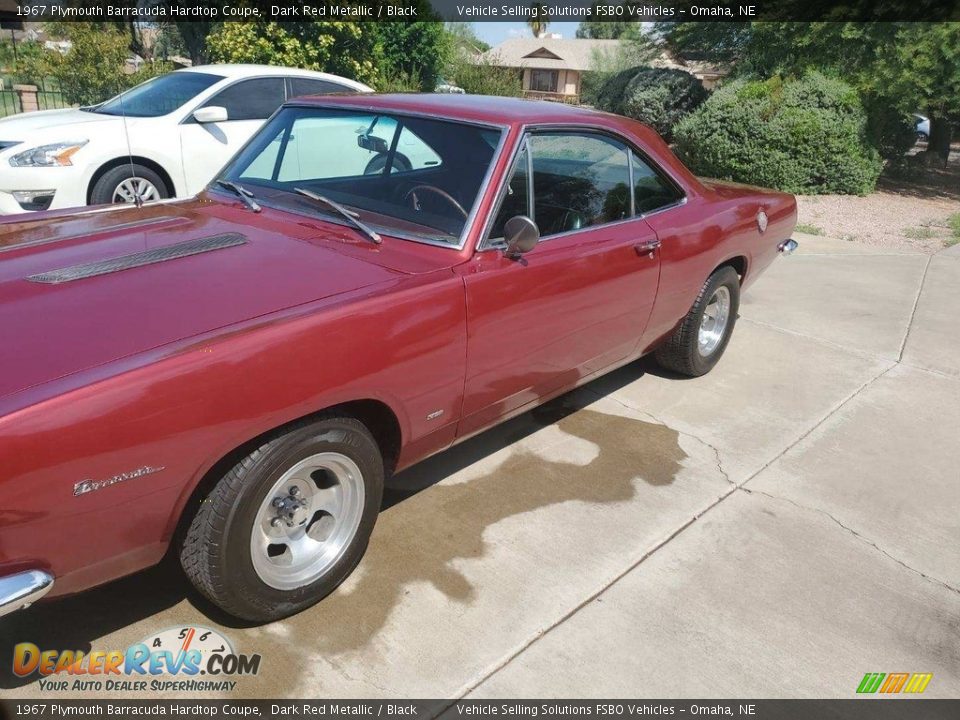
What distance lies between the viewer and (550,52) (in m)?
62.7

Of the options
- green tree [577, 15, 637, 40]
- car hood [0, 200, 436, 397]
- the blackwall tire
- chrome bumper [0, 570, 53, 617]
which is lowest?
chrome bumper [0, 570, 53, 617]

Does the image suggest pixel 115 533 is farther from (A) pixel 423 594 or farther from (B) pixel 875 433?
(B) pixel 875 433

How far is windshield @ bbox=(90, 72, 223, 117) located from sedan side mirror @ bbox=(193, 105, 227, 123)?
1.75ft

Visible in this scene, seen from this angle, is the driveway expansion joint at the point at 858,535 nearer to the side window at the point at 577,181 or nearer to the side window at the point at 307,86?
the side window at the point at 577,181

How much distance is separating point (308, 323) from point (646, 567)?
165 centimetres

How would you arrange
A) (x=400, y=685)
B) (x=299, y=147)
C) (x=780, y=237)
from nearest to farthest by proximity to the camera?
(x=400, y=685) < (x=299, y=147) < (x=780, y=237)

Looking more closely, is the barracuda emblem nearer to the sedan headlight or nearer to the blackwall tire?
the blackwall tire

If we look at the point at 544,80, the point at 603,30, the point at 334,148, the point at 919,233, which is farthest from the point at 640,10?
the point at 603,30

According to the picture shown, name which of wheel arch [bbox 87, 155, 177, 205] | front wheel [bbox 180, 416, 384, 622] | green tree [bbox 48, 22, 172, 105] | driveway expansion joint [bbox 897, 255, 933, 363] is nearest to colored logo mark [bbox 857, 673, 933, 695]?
front wheel [bbox 180, 416, 384, 622]

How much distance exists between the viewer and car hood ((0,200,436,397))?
2152 millimetres

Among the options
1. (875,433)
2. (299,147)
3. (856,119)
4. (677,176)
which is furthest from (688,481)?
(856,119)

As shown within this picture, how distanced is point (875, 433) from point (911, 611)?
1.63m

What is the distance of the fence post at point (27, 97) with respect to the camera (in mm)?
14015

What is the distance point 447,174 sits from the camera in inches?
127
